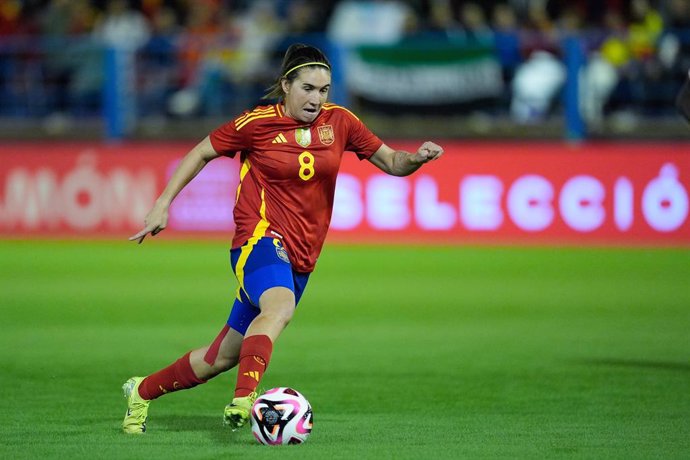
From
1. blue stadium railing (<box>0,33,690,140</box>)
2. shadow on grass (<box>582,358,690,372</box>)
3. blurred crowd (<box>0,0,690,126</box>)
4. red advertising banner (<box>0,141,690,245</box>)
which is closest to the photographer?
shadow on grass (<box>582,358,690,372</box>)

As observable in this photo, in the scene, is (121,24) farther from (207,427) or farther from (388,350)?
(207,427)

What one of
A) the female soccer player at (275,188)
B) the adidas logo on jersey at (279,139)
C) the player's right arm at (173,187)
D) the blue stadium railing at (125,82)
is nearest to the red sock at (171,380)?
the female soccer player at (275,188)

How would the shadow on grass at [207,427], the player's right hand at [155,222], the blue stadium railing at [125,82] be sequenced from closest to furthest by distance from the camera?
the player's right hand at [155,222], the shadow on grass at [207,427], the blue stadium railing at [125,82]

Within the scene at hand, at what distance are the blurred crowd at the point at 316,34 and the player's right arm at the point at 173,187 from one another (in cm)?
1201

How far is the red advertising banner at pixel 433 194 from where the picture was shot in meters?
17.9

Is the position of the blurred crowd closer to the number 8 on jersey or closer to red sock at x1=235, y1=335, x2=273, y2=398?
the number 8 on jersey

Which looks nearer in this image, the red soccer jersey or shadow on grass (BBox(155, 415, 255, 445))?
shadow on grass (BBox(155, 415, 255, 445))

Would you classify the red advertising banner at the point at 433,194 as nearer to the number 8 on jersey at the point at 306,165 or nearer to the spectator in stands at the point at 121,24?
the spectator in stands at the point at 121,24

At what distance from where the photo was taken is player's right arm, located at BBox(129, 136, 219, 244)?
275 inches

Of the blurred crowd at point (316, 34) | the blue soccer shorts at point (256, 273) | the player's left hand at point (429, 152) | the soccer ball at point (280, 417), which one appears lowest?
the soccer ball at point (280, 417)

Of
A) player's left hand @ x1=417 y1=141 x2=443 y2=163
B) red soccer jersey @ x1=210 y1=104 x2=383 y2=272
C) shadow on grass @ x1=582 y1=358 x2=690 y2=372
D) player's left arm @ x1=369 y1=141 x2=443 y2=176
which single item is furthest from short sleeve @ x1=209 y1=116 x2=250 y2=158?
shadow on grass @ x1=582 y1=358 x2=690 y2=372

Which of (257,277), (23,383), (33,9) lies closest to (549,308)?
(23,383)

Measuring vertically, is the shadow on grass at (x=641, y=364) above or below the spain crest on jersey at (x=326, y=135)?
below

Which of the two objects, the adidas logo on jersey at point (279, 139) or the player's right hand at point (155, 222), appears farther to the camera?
the adidas logo on jersey at point (279, 139)
